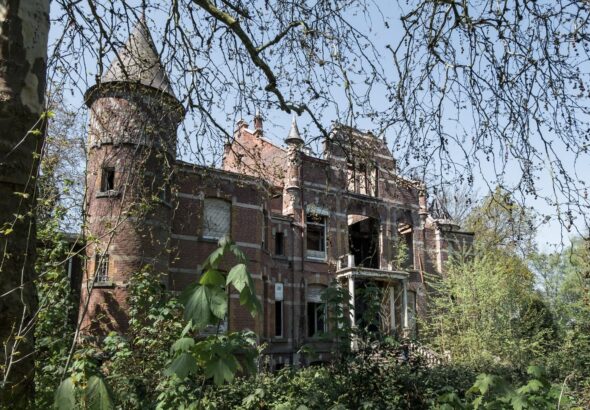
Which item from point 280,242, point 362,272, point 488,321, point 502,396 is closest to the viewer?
point 502,396

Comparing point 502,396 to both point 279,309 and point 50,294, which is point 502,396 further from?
point 279,309

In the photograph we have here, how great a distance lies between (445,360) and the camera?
577 inches

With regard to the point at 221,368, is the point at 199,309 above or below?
above

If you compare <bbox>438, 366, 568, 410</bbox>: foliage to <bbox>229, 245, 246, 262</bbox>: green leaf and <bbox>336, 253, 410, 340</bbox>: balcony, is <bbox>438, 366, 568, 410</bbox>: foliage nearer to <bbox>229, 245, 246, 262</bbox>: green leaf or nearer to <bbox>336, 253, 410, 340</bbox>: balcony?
<bbox>229, 245, 246, 262</bbox>: green leaf

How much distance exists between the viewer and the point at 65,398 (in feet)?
6.11

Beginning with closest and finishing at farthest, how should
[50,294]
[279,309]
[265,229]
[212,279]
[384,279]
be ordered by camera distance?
[212,279] → [50,294] → [265,229] → [279,309] → [384,279]

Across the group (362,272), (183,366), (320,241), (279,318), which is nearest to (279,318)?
(279,318)

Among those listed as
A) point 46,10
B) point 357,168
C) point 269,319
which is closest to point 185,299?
point 46,10

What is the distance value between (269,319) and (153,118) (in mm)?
17018

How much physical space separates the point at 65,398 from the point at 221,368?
0.72m

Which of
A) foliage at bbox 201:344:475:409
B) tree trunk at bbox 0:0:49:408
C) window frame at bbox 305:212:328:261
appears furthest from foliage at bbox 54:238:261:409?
window frame at bbox 305:212:328:261

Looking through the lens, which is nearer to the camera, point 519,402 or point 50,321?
point 519,402

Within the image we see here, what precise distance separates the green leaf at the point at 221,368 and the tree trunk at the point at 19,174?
1011 millimetres

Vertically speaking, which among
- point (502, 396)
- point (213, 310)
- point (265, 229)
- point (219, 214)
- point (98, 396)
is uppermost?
point (219, 214)
